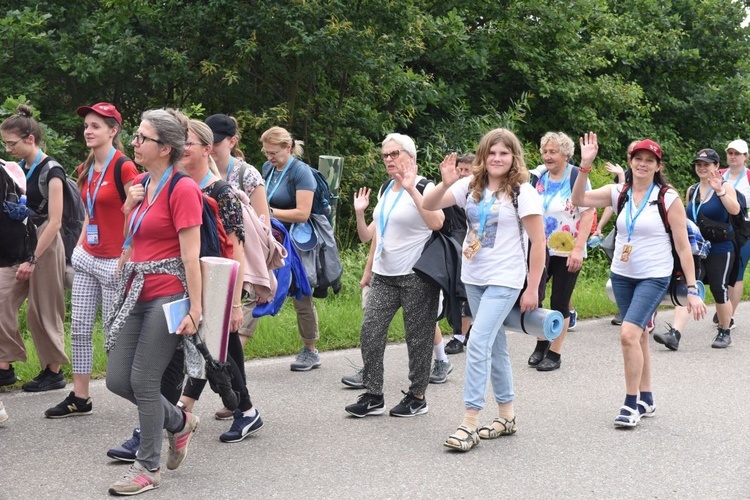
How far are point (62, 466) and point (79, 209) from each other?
2144 millimetres

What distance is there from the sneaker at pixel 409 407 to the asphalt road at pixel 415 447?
0.06 meters

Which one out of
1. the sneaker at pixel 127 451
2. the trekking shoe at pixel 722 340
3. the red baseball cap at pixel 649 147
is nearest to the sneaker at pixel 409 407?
the sneaker at pixel 127 451

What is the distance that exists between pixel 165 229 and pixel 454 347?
418 cm

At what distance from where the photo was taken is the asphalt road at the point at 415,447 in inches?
194

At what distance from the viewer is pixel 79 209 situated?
6750mm

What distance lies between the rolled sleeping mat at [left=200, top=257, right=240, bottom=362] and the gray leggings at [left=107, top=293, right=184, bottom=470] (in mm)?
140

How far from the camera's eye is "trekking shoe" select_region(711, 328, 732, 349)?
8.81 metres

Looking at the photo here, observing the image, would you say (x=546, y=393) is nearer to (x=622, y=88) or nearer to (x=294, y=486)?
(x=294, y=486)

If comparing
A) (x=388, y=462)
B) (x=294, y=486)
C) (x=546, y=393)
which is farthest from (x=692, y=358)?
(x=294, y=486)

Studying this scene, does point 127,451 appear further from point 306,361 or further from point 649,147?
point 649,147

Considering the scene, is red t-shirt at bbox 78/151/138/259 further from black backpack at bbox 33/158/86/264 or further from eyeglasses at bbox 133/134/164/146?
eyeglasses at bbox 133/134/164/146

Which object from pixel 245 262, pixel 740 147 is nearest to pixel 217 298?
pixel 245 262

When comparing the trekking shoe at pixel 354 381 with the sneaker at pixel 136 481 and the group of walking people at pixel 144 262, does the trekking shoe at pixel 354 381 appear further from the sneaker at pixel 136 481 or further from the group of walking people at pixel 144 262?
the sneaker at pixel 136 481

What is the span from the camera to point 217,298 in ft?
16.0
